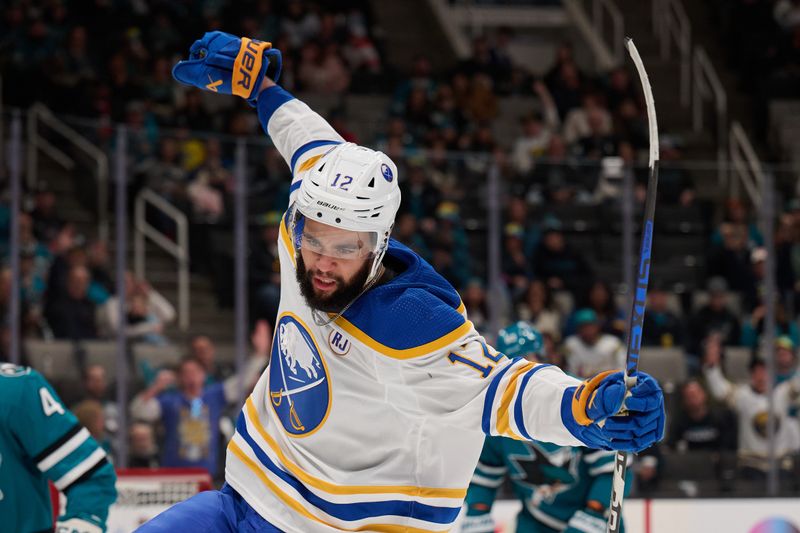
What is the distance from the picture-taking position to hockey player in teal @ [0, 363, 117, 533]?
355cm

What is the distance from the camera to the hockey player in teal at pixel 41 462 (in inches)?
140

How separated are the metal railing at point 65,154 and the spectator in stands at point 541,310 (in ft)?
7.35

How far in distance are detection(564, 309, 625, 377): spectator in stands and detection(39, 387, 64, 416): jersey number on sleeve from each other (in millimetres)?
4359

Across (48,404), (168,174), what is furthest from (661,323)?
(48,404)

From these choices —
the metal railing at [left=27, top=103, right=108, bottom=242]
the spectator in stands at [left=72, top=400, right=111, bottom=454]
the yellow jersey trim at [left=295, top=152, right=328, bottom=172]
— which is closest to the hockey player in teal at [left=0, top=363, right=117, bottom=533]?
the yellow jersey trim at [left=295, top=152, right=328, bottom=172]

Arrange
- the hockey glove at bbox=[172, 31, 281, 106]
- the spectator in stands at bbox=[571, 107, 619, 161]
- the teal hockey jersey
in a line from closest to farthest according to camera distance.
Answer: the hockey glove at bbox=[172, 31, 281, 106], the teal hockey jersey, the spectator in stands at bbox=[571, 107, 619, 161]

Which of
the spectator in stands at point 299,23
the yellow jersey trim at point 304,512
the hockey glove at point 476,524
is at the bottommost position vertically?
the hockey glove at point 476,524

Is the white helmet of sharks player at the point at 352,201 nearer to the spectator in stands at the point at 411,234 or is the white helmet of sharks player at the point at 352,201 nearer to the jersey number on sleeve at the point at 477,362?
the jersey number on sleeve at the point at 477,362

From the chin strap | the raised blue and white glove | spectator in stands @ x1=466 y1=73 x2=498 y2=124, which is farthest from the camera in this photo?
spectator in stands @ x1=466 y1=73 x2=498 y2=124

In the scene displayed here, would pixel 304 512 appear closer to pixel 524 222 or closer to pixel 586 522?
pixel 586 522

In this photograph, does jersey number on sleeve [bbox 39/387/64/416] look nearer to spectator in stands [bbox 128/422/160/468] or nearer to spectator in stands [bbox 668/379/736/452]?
spectator in stands [bbox 128/422/160/468]

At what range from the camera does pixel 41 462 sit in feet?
11.7

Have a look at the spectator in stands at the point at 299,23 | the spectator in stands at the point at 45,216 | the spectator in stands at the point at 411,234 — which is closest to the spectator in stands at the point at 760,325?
the spectator in stands at the point at 411,234

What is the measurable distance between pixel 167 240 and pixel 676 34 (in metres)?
7.26
